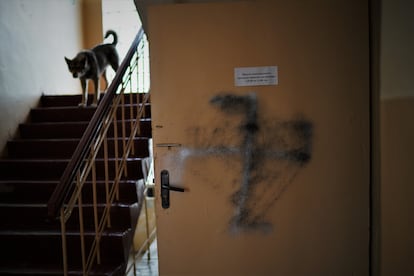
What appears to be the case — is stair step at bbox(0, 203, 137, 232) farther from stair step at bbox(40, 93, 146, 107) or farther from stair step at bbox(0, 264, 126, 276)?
stair step at bbox(40, 93, 146, 107)

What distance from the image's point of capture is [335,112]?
1874mm

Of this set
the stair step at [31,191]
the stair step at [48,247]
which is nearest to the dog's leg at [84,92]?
the stair step at [31,191]

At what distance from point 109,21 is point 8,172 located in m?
3.11

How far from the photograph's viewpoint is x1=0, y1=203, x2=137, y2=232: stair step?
2.51 m

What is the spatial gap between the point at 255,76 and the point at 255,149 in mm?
398

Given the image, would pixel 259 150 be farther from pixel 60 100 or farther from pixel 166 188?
pixel 60 100

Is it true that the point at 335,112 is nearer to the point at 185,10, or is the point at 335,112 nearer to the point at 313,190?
the point at 313,190

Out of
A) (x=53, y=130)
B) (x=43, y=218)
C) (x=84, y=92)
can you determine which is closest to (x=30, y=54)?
(x=84, y=92)

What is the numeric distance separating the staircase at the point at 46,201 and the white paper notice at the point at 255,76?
4.13 ft

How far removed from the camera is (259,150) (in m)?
1.92

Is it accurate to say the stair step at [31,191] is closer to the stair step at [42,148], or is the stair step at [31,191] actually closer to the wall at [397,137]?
the stair step at [42,148]

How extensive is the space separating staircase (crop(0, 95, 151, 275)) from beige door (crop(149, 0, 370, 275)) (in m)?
0.60

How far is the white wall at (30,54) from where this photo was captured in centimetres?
327

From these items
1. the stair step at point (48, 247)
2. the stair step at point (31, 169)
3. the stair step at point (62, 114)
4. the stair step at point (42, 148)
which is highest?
the stair step at point (62, 114)
